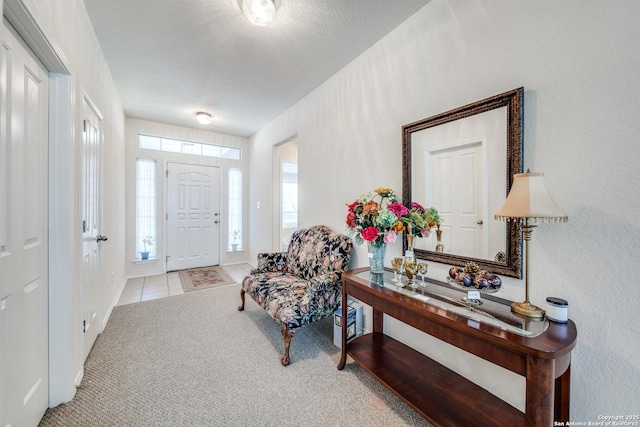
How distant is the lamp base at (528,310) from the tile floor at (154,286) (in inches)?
140

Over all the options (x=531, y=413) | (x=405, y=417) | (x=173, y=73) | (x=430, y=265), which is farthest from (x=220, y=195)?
(x=531, y=413)

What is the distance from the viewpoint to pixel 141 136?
4.16 metres

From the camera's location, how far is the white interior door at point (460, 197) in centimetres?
150

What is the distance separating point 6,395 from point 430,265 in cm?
225

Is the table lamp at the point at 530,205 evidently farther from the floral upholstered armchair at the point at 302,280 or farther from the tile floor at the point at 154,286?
the tile floor at the point at 154,286

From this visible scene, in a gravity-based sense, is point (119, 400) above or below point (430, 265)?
below

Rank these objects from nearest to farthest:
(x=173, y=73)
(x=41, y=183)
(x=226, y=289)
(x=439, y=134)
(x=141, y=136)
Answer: (x=41, y=183) < (x=439, y=134) < (x=173, y=73) < (x=226, y=289) < (x=141, y=136)

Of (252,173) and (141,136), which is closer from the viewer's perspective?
(141,136)

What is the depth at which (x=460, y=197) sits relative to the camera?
5.21 feet

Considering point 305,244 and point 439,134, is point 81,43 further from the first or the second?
point 439,134

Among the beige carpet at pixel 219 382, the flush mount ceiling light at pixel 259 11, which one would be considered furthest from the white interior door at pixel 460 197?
the flush mount ceiling light at pixel 259 11

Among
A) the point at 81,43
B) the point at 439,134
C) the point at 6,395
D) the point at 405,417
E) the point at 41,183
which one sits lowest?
the point at 405,417

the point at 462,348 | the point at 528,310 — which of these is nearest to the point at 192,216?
the point at 462,348

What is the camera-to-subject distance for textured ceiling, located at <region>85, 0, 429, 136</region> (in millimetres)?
1801
